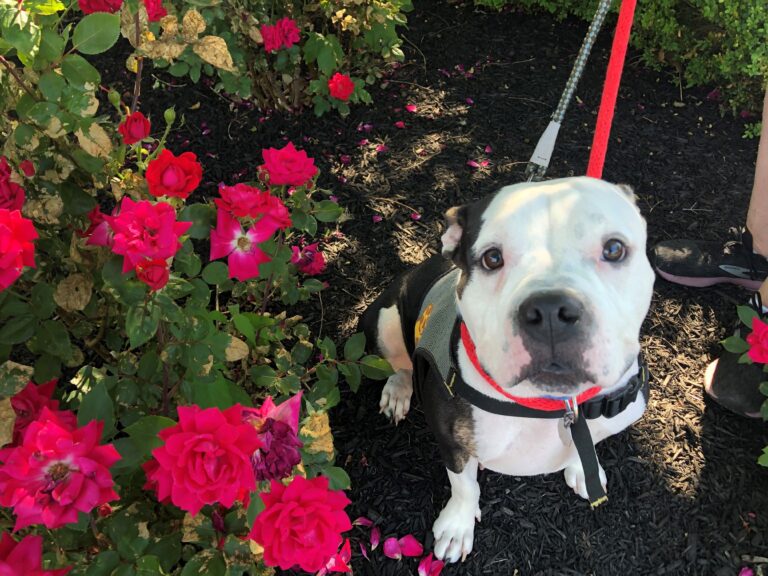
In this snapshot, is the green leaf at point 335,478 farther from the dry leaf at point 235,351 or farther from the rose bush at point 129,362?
the dry leaf at point 235,351

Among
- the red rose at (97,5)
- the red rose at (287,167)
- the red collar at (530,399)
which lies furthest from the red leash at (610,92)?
the red rose at (97,5)

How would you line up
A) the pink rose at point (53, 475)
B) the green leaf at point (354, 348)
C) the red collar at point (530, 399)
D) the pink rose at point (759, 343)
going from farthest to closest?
1. the green leaf at point (354, 348)
2. the pink rose at point (759, 343)
3. the red collar at point (530, 399)
4. the pink rose at point (53, 475)

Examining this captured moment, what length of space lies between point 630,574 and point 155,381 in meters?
2.08

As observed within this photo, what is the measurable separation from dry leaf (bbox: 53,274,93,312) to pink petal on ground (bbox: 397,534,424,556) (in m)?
1.60

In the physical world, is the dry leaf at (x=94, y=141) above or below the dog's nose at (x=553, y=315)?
above

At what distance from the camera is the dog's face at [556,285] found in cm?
165

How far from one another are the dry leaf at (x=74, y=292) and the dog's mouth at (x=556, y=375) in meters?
1.30

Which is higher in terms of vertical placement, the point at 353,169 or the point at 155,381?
the point at 155,381

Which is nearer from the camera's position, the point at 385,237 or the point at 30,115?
the point at 30,115

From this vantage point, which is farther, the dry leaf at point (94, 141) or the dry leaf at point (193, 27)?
the dry leaf at point (193, 27)

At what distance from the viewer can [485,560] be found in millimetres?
2674

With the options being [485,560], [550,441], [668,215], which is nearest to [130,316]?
[550,441]

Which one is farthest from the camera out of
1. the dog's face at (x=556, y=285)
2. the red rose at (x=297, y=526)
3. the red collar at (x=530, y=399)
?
the red collar at (x=530, y=399)

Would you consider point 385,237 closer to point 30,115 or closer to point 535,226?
point 535,226
